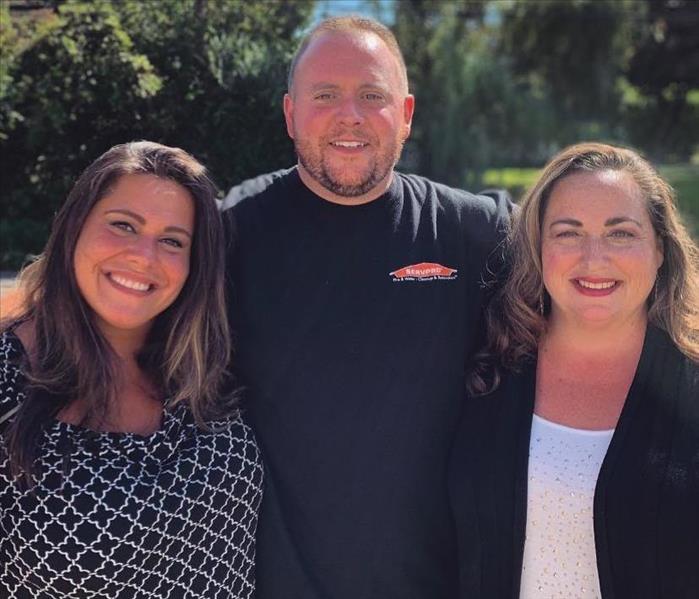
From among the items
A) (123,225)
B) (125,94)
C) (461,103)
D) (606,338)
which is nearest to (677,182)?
(461,103)

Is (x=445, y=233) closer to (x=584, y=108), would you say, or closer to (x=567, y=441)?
(x=567, y=441)

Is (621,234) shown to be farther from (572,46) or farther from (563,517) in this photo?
(572,46)

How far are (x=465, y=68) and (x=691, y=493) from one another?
7.98 metres

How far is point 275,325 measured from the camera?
2.49 m

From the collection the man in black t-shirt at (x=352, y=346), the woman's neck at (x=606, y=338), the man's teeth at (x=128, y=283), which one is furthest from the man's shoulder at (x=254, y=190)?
the woman's neck at (x=606, y=338)

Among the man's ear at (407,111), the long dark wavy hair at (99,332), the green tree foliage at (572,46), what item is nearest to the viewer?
the long dark wavy hair at (99,332)

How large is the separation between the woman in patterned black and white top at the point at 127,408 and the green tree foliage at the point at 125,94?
9.31ft

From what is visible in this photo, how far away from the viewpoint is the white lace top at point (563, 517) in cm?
217

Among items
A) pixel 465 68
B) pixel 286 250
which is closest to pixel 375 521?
pixel 286 250

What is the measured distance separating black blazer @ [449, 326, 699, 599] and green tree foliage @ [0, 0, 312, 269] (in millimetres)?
3334

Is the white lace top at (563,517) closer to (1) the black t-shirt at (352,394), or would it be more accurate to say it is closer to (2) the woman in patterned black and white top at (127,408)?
(1) the black t-shirt at (352,394)

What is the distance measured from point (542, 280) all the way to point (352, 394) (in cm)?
73

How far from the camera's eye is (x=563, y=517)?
2.19 meters

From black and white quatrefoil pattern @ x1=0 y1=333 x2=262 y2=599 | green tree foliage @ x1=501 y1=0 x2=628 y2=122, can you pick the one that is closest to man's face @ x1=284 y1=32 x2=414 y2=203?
black and white quatrefoil pattern @ x1=0 y1=333 x2=262 y2=599
